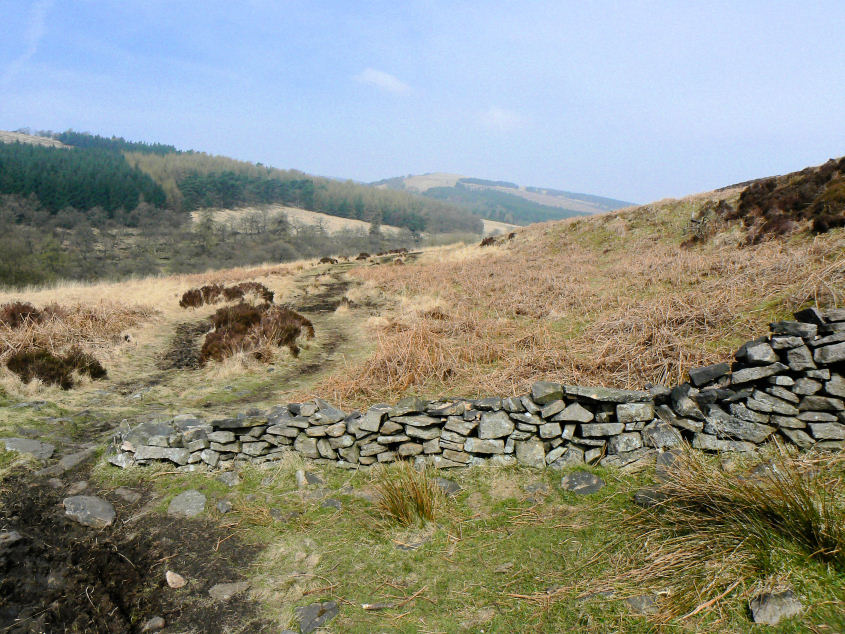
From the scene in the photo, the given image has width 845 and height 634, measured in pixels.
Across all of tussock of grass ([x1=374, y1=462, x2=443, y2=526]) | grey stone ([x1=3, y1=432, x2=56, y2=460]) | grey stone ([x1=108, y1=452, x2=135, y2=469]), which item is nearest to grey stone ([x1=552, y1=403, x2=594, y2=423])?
tussock of grass ([x1=374, y1=462, x2=443, y2=526])

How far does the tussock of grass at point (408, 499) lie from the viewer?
408 cm

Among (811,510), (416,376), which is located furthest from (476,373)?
(811,510)

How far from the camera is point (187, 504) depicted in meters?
4.61

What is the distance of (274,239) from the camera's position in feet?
208

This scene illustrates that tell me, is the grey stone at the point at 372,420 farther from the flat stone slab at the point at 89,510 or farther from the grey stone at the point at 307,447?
the flat stone slab at the point at 89,510

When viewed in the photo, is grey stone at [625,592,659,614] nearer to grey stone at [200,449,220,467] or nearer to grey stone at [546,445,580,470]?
grey stone at [546,445,580,470]

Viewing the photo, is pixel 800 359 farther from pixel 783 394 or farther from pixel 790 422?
pixel 790 422

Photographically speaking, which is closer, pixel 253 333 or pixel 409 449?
pixel 409 449

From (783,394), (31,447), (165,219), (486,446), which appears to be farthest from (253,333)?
(165,219)

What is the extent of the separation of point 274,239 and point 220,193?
4477 centimetres

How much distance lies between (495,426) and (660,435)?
165 cm

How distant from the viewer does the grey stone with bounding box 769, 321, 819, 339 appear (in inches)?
166

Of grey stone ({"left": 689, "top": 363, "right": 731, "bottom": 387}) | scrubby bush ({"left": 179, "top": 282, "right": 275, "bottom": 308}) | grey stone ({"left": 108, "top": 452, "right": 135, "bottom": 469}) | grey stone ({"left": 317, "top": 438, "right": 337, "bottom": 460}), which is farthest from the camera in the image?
scrubby bush ({"left": 179, "top": 282, "right": 275, "bottom": 308})

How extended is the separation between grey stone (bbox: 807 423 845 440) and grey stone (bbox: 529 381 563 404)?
2.20 meters
